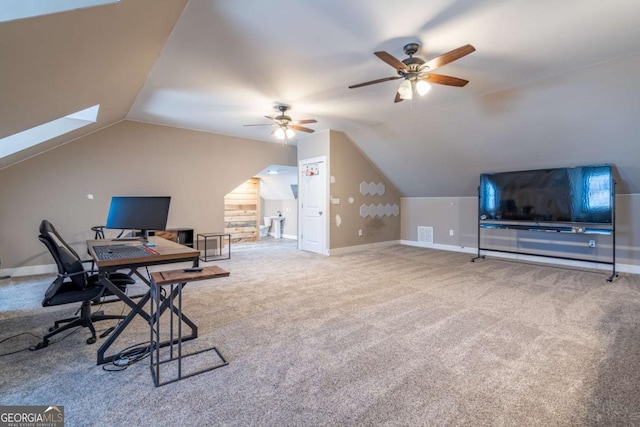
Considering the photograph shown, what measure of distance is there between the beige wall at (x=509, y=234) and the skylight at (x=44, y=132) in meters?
6.66

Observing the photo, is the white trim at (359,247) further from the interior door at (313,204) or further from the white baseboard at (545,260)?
the white baseboard at (545,260)

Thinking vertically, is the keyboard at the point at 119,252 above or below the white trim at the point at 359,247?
above

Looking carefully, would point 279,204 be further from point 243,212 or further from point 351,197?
point 351,197

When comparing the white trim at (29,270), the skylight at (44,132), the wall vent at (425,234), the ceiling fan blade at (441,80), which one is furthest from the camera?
the wall vent at (425,234)

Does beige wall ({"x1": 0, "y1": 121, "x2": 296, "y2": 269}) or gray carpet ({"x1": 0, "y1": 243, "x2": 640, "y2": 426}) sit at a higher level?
beige wall ({"x1": 0, "y1": 121, "x2": 296, "y2": 269})

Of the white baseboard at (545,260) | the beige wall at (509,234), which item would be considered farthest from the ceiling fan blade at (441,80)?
the white baseboard at (545,260)

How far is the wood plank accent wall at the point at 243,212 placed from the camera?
27.0ft

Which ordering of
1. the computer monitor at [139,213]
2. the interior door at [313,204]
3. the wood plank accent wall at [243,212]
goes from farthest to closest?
the wood plank accent wall at [243,212], the interior door at [313,204], the computer monitor at [139,213]

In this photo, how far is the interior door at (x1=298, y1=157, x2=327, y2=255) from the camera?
6309 mm

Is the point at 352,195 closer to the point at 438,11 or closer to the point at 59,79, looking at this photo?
the point at 438,11

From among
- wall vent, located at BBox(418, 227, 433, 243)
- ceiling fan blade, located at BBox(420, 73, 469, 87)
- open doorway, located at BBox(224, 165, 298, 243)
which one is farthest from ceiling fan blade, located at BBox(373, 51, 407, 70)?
wall vent, located at BBox(418, 227, 433, 243)

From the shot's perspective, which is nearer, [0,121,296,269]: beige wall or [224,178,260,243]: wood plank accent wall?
[0,121,296,269]: beige wall

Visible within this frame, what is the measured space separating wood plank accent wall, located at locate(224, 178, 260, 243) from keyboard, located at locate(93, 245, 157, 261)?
5.65 metres

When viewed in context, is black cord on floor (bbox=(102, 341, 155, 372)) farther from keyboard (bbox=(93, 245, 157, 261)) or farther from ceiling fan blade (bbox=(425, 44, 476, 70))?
ceiling fan blade (bbox=(425, 44, 476, 70))
